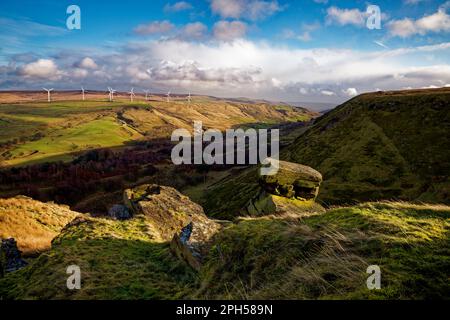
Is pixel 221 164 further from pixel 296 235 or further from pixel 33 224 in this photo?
pixel 296 235

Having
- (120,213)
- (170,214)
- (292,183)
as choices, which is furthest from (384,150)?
(120,213)

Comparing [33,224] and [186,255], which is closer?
[186,255]

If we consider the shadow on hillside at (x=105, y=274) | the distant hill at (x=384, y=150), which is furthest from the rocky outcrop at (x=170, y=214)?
the distant hill at (x=384, y=150)

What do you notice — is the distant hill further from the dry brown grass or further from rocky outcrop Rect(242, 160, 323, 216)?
the dry brown grass

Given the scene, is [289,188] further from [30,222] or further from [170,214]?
[30,222]

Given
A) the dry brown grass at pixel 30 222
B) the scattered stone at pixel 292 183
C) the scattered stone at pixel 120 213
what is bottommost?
the dry brown grass at pixel 30 222

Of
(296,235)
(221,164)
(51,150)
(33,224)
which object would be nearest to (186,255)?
(296,235)

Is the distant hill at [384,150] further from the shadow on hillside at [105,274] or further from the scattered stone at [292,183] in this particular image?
the shadow on hillside at [105,274]

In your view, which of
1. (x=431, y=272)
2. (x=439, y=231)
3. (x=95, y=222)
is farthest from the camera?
(x=95, y=222)
